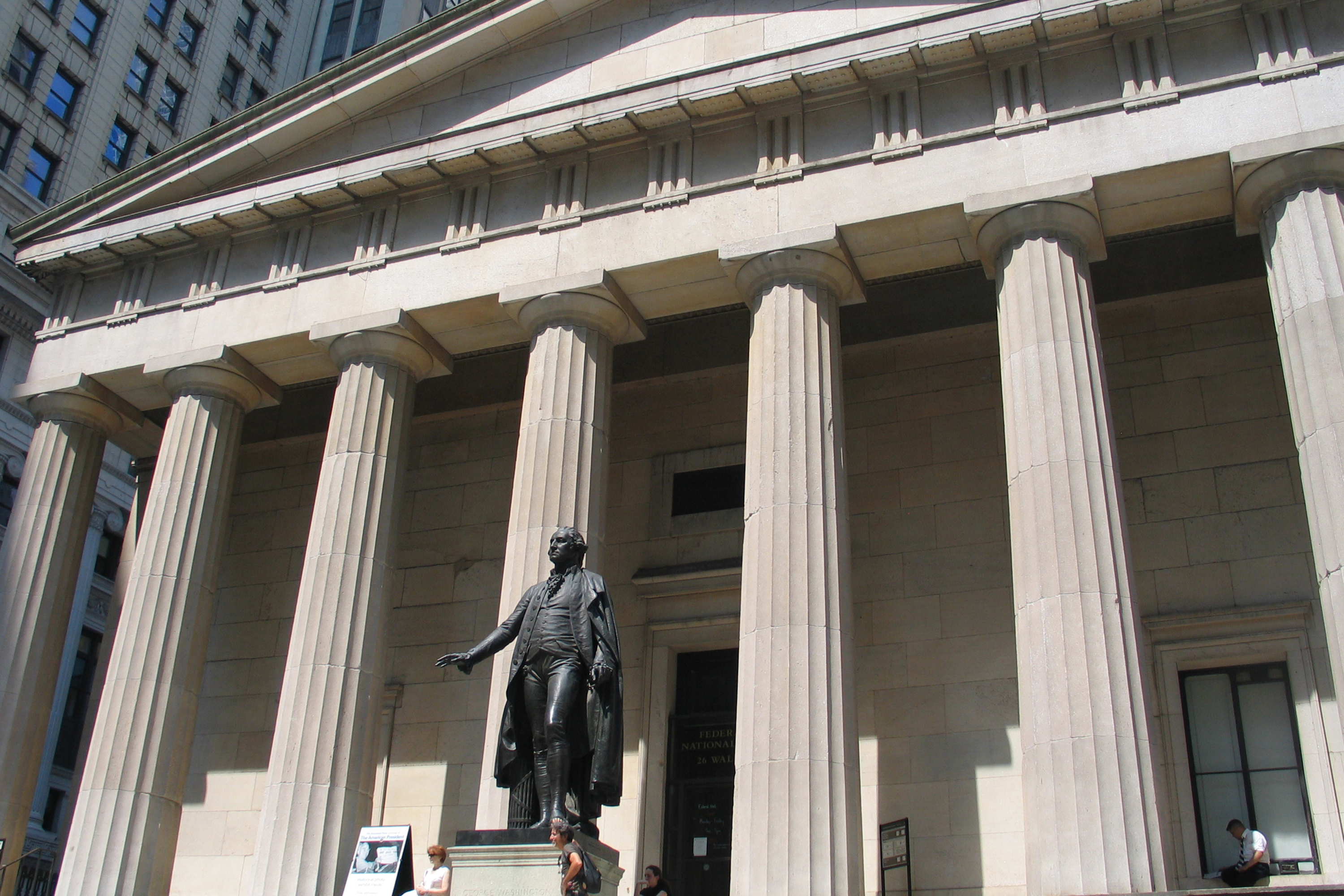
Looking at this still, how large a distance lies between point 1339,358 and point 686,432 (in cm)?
1096

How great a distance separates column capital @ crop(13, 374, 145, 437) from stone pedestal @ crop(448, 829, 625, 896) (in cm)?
1392

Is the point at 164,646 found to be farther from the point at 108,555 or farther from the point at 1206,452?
the point at 108,555

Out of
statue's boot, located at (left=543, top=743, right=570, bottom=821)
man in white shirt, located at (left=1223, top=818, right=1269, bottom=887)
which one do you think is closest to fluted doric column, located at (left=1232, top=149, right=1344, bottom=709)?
man in white shirt, located at (left=1223, top=818, right=1269, bottom=887)

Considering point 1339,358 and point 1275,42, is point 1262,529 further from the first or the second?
point 1275,42

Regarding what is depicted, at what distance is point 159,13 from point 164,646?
39475 millimetres

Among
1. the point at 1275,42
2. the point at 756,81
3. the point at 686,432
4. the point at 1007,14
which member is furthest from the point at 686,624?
the point at 1275,42

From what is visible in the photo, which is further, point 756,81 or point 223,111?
point 223,111

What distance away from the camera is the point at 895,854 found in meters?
17.6

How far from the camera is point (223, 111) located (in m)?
54.5

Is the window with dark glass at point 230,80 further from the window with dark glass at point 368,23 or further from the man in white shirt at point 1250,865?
the man in white shirt at point 1250,865

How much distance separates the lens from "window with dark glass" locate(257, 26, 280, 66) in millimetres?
57125

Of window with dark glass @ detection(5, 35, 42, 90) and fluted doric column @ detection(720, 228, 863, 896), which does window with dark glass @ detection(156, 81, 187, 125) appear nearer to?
window with dark glass @ detection(5, 35, 42, 90)

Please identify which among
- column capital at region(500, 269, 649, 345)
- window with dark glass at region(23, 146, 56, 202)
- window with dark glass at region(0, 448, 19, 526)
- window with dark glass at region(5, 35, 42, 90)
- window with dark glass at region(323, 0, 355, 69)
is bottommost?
column capital at region(500, 269, 649, 345)

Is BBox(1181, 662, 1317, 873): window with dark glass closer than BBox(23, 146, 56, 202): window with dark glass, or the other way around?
BBox(1181, 662, 1317, 873): window with dark glass
